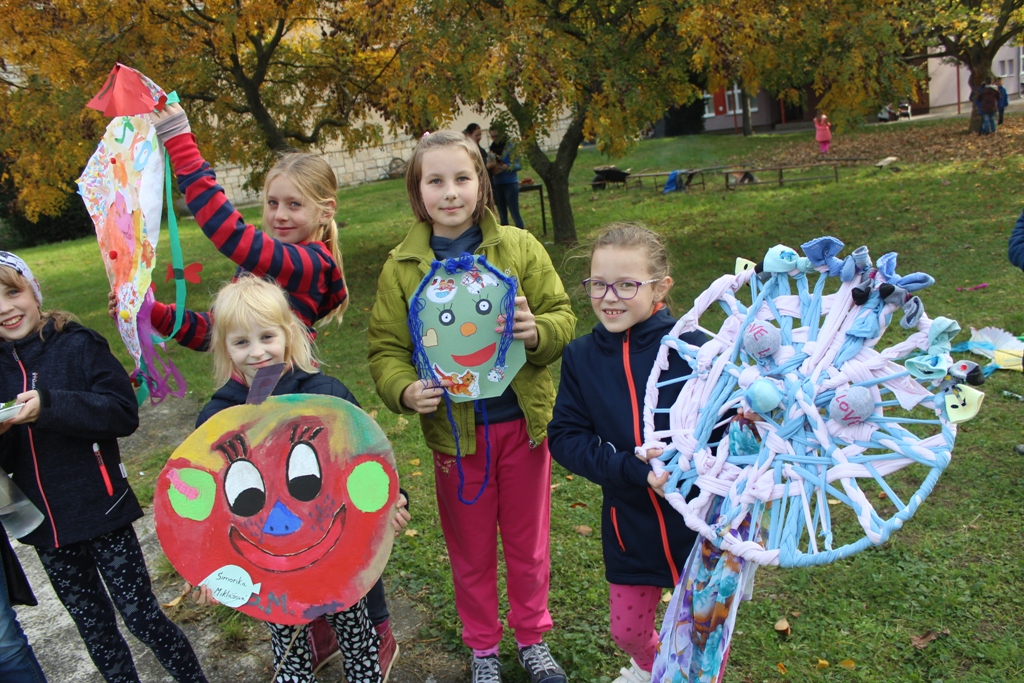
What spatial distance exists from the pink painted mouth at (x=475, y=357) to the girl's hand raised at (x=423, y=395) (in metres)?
0.07

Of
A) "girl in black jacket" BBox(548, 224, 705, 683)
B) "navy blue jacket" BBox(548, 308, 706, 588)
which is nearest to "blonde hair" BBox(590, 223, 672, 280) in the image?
"girl in black jacket" BBox(548, 224, 705, 683)

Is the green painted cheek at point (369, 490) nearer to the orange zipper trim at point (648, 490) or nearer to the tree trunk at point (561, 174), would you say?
the orange zipper trim at point (648, 490)

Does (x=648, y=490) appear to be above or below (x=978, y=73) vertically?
below

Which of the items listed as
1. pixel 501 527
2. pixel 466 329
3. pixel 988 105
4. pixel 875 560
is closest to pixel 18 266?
pixel 466 329

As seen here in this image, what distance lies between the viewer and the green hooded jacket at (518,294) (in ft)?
8.13

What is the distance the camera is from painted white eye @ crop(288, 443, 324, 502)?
2188mm

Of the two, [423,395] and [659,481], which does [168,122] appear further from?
[659,481]

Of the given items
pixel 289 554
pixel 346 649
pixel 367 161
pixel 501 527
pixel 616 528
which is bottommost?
pixel 346 649

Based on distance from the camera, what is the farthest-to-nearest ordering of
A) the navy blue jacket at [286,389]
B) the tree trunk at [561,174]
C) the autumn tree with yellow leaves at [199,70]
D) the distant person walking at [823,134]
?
the distant person walking at [823,134] < the tree trunk at [561,174] < the autumn tree with yellow leaves at [199,70] < the navy blue jacket at [286,389]

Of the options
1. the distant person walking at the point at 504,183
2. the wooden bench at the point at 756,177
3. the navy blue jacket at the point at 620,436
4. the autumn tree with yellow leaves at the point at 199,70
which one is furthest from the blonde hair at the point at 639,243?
the wooden bench at the point at 756,177

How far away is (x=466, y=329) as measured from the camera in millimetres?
2406

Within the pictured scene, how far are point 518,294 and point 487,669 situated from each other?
1.29 metres

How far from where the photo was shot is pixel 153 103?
2369mm

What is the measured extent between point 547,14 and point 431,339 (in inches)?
228
